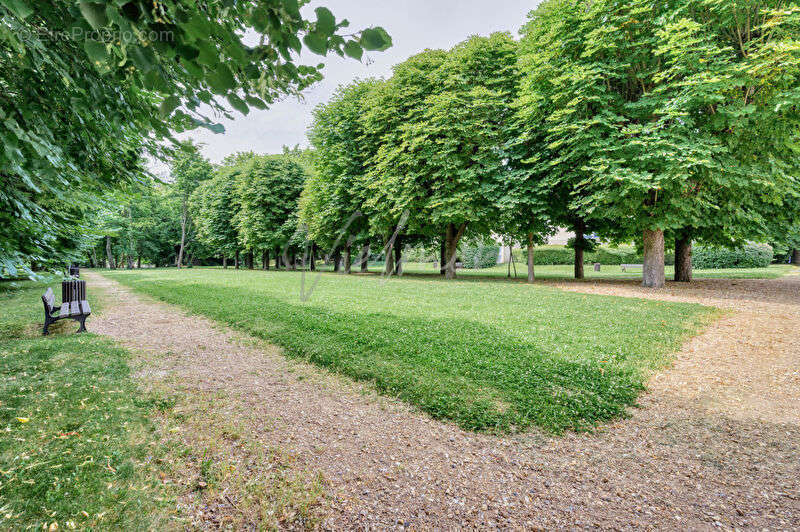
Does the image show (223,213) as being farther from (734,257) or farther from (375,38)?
(734,257)

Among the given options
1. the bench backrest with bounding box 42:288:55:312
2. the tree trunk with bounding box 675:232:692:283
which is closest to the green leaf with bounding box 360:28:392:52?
the bench backrest with bounding box 42:288:55:312

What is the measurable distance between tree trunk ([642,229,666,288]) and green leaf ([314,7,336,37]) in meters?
15.6

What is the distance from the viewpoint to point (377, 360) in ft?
17.6

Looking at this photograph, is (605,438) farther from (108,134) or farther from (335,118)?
(335,118)

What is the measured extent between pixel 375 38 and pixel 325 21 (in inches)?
10.5

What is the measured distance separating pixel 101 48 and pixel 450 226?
1847cm

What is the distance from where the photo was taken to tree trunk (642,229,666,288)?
13.4 m

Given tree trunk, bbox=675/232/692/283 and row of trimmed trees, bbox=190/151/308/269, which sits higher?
row of trimmed trees, bbox=190/151/308/269

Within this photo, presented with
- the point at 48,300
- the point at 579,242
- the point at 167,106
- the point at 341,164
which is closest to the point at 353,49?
the point at 167,106

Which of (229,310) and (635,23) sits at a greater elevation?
(635,23)

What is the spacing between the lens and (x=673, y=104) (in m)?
10.4

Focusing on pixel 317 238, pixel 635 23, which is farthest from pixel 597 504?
pixel 317 238

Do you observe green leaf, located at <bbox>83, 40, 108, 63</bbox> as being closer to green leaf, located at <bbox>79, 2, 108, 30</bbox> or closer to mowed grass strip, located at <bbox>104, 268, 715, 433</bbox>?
green leaf, located at <bbox>79, 2, 108, 30</bbox>

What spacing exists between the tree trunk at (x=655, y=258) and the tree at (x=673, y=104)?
0.04m
